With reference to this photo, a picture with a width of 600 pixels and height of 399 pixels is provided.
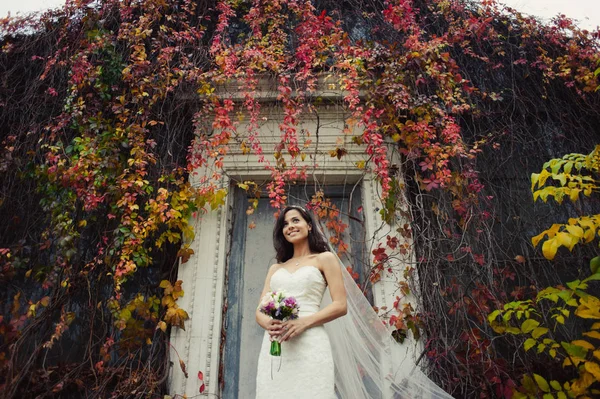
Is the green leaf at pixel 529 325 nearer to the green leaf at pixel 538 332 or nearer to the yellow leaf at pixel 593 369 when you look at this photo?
the green leaf at pixel 538 332

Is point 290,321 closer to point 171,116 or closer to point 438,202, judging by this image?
point 438,202

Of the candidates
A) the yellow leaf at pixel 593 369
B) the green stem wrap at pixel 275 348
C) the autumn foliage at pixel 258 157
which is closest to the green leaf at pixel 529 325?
the autumn foliage at pixel 258 157

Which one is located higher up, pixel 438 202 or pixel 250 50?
pixel 250 50

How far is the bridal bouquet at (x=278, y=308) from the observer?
223 centimetres

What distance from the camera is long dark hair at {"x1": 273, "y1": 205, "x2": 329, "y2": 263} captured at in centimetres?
284

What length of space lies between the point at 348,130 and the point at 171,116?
1755mm

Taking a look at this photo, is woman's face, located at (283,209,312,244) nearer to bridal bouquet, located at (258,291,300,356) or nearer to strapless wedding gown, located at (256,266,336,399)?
strapless wedding gown, located at (256,266,336,399)

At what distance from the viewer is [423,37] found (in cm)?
429

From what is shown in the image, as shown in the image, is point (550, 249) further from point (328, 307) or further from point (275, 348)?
point (275, 348)

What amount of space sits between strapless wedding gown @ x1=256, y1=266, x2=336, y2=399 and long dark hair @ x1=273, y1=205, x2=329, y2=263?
0.41 m

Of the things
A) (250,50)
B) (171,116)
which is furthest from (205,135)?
(250,50)

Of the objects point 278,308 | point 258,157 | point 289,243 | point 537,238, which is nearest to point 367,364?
point 278,308

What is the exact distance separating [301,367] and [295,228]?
93cm

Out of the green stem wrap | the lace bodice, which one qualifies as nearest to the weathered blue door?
the lace bodice
